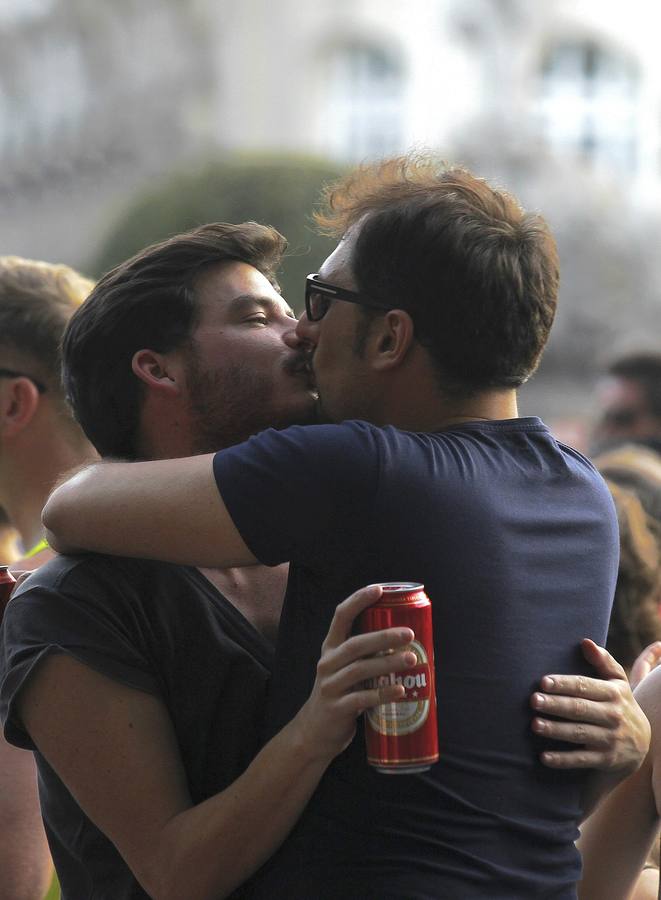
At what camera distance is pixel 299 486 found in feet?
6.86

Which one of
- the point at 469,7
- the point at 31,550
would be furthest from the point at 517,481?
the point at 469,7

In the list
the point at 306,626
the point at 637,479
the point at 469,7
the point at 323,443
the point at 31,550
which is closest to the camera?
the point at 323,443

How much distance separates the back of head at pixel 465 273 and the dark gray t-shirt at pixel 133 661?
58 centimetres

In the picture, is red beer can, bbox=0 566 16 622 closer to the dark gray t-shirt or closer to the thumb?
the dark gray t-shirt

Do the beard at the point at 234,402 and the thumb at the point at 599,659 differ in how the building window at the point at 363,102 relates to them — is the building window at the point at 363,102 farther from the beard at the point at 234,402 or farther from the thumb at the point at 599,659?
the thumb at the point at 599,659

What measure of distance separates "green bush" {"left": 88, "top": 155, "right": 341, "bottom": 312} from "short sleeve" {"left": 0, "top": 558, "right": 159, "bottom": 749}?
1648 centimetres

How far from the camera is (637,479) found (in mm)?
4598

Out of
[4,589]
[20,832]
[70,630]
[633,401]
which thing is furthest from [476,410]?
[633,401]

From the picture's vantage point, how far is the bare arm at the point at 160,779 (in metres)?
2.12

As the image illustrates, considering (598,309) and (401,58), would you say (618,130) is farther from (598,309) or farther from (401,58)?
(598,309)

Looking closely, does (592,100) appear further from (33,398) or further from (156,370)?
(156,370)

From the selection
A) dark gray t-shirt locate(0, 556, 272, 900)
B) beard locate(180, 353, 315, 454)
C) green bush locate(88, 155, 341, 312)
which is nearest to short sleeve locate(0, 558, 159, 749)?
dark gray t-shirt locate(0, 556, 272, 900)

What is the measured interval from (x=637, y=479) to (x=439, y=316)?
2.48 metres

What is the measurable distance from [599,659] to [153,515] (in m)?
0.75
